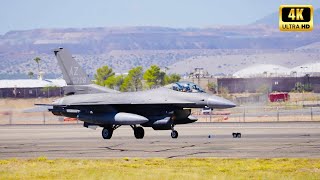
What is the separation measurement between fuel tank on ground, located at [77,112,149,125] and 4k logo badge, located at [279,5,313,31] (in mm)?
11483

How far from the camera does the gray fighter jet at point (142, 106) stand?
4341 centimetres

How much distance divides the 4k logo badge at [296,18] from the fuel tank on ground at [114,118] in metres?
11.5

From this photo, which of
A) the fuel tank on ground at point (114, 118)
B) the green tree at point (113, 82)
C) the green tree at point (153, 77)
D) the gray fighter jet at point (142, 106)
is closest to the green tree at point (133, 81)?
the green tree at point (153, 77)

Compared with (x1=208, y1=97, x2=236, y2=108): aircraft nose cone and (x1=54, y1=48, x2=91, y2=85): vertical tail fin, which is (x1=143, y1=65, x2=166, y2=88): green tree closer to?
(x1=54, y1=48, x2=91, y2=85): vertical tail fin

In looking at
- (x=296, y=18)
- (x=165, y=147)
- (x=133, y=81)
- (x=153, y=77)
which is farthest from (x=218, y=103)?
(x=133, y=81)

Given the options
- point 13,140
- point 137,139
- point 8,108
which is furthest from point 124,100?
point 8,108

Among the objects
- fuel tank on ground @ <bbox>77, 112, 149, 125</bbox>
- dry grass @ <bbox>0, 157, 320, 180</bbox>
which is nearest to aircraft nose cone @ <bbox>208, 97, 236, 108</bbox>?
fuel tank on ground @ <bbox>77, 112, 149, 125</bbox>

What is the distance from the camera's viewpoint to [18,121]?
75.8m

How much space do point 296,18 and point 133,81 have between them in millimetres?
78001

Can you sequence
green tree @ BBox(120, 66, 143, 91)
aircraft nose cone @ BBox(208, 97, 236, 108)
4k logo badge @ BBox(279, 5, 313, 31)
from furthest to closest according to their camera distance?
green tree @ BBox(120, 66, 143, 91) < 4k logo badge @ BBox(279, 5, 313, 31) < aircraft nose cone @ BBox(208, 97, 236, 108)

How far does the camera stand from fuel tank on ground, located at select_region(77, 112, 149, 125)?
43438 mm

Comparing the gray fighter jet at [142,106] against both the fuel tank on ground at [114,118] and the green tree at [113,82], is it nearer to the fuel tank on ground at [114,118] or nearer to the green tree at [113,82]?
the fuel tank on ground at [114,118]

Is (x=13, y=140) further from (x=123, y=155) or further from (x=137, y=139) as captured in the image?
(x=123, y=155)

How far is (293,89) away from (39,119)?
9046 cm
